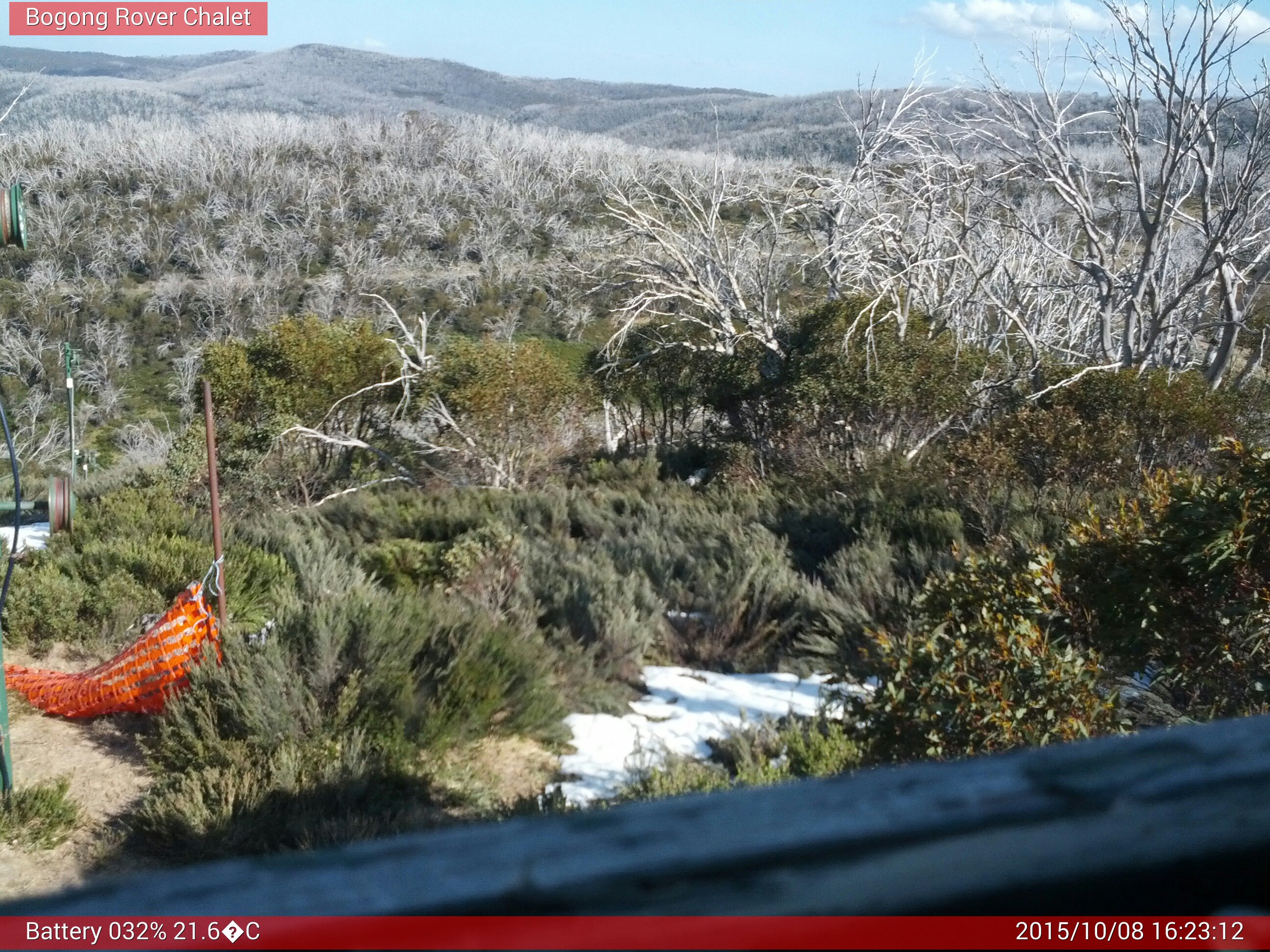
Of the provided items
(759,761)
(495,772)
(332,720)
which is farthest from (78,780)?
(759,761)

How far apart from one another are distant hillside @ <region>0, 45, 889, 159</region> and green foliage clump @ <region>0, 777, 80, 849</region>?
4695cm

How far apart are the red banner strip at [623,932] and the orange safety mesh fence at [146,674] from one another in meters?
5.03

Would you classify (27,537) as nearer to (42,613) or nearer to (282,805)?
(42,613)

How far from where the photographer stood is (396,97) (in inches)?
3666

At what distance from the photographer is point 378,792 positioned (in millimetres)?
4398

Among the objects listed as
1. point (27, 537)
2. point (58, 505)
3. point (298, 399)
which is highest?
point (58, 505)

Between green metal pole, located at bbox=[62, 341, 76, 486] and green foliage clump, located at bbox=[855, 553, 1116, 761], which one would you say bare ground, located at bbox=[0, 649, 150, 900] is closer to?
green foliage clump, located at bbox=[855, 553, 1116, 761]

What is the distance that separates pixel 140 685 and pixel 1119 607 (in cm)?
462

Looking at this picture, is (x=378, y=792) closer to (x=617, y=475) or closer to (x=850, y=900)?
(x=850, y=900)

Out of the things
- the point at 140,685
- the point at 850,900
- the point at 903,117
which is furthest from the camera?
the point at 903,117

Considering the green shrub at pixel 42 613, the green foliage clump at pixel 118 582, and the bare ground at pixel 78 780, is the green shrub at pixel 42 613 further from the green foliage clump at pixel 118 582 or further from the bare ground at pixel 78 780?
the bare ground at pixel 78 780

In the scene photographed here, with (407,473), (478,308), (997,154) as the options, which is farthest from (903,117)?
(478,308)

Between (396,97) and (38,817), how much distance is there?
97042 millimetres

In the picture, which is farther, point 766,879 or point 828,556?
point 828,556
